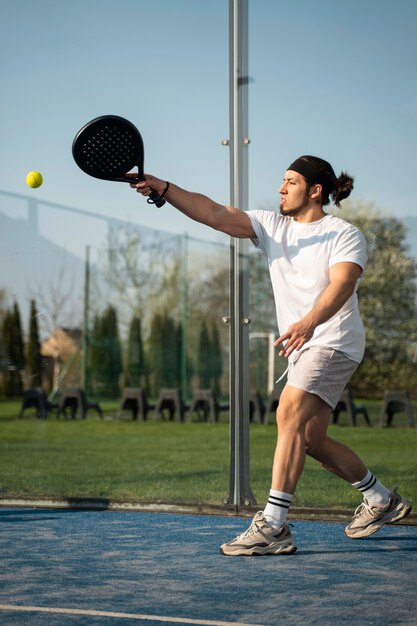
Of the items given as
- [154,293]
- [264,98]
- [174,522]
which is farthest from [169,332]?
[174,522]

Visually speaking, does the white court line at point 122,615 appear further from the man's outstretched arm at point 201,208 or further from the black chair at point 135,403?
the black chair at point 135,403

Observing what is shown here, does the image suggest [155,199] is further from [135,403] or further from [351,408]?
[135,403]

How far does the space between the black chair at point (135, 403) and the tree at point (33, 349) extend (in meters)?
1.02

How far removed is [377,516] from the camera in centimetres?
368

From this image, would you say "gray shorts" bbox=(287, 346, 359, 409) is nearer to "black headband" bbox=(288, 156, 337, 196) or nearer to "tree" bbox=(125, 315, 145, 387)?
"black headband" bbox=(288, 156, 337, 196)

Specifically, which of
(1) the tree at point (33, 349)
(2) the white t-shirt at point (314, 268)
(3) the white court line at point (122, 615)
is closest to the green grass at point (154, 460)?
(1) the tree at point (33, 349)

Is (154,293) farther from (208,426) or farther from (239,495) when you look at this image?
(239,495)

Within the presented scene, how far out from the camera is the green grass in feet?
17.4

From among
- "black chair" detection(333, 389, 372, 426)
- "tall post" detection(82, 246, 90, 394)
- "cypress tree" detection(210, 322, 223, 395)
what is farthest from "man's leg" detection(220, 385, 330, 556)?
"tall post" detection(82, 246, 90, 394)

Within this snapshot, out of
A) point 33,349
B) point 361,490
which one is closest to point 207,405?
point 33,349

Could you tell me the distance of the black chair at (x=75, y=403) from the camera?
11.2 metres

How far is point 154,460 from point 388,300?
2.08 metres

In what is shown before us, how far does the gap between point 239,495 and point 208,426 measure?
5.91 meters

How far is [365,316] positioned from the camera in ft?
22.9
